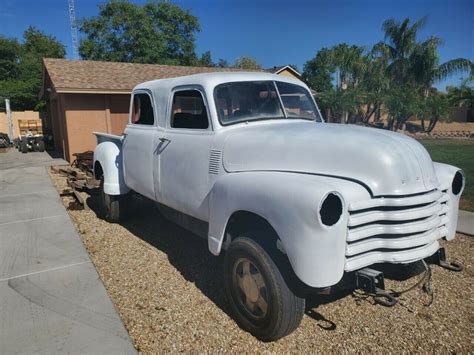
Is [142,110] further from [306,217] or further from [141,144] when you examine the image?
[306,217]

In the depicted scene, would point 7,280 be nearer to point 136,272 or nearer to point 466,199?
point 136,272

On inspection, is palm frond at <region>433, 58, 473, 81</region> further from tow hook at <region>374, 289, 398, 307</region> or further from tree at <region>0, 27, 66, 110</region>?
tree at <region>0, 27, 66, 110</region>

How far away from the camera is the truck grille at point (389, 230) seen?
2.59 m

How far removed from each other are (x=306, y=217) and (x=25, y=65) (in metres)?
41.2

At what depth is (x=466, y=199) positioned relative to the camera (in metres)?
7.34

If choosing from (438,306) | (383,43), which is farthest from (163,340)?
(383,43)

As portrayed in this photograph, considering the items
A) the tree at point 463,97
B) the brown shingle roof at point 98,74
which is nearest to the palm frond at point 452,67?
the tree at point 463,97

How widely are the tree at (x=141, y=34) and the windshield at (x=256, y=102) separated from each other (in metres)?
29.2

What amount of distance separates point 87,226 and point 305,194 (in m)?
4.84

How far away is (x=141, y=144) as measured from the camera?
16.1 feet

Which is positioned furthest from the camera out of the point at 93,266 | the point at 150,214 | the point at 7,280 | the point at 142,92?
the point at 150,214

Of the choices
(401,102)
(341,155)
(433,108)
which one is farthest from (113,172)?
(433,108)

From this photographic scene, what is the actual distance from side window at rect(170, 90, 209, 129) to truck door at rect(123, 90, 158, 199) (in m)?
0.43

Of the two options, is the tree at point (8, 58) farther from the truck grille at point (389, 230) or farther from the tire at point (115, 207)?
the truck grille at point (389, 230)
